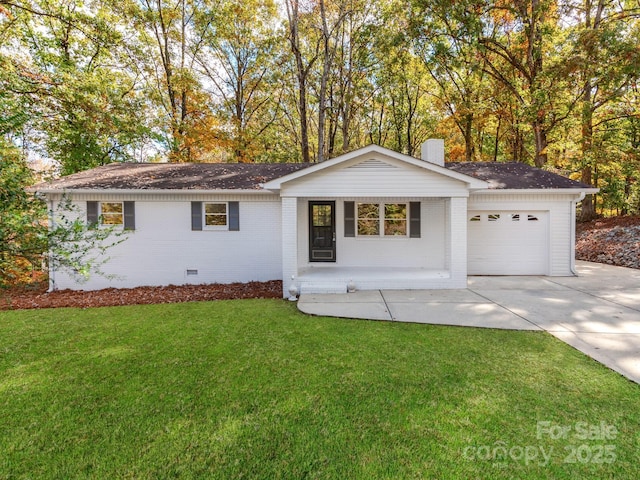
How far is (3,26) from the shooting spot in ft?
41.2

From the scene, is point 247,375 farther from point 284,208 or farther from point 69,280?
point 69,280

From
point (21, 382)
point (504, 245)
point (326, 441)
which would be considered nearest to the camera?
point (326, 441)

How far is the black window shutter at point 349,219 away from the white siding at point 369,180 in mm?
2083

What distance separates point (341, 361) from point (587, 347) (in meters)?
3.48

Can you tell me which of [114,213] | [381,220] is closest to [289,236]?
[381,220]

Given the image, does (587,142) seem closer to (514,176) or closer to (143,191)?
(514,176)

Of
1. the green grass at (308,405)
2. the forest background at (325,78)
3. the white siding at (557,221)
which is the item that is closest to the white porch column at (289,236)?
the green grass at (308,405)

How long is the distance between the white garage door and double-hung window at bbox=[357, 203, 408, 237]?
7.04ft

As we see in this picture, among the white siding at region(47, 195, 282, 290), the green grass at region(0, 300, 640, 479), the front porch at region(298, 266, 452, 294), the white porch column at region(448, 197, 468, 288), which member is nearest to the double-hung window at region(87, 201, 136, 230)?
the white siding at region(47, 195, 282, 290)

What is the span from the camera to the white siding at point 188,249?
31.2ft

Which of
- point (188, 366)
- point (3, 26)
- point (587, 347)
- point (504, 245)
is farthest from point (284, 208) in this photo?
point (3, 26)

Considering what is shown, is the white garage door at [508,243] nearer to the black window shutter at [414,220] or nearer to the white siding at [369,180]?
the black window shutter at [414,220]

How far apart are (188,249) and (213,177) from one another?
8.46ft

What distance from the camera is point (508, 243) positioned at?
32.4 ft
